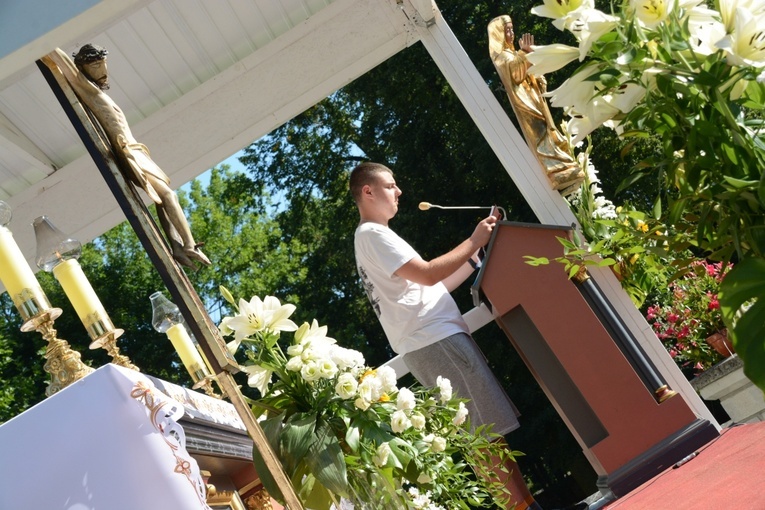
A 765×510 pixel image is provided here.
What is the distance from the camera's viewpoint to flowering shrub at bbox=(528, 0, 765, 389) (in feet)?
4.00

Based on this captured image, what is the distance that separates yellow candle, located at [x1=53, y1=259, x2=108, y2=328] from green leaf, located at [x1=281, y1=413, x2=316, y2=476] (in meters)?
0.60

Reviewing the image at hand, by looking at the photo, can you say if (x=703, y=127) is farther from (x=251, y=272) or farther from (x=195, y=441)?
(x=251, y=272)

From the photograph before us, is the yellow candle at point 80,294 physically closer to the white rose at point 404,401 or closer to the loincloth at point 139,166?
the loincloth at point 139,166

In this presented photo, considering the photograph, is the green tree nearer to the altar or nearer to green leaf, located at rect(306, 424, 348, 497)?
green leaf, located at rect(306, 424, 348, 497)

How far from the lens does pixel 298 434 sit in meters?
2.18

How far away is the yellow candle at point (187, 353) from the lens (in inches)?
133

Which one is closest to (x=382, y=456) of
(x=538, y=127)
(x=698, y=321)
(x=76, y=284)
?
(x=76, y=284)

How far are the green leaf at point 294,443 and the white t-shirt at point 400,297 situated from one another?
1940 millimetres

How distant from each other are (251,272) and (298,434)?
2063 cm

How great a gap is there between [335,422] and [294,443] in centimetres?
18

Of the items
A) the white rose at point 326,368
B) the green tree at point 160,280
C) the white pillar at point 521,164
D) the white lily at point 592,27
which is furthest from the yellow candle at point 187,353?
the green tree at point 160,280

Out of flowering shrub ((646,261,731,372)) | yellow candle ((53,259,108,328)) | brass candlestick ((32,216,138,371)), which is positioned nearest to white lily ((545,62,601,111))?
brass candlestick ((32,216,138,371))

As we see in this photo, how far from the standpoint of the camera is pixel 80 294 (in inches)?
96.7

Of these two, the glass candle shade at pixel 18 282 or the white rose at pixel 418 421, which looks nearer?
the glass candle shade at pixel 18 282
